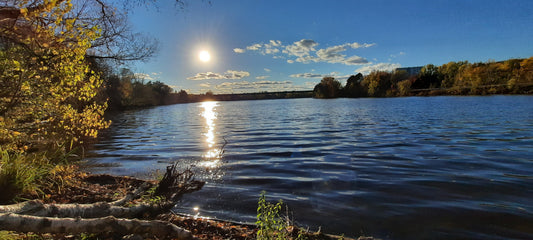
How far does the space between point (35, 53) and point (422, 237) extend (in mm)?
9345

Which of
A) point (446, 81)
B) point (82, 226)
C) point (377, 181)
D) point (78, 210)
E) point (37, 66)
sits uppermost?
point (446, 81)

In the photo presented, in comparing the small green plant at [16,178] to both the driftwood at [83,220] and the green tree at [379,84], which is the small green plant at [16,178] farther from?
the green tree at [379,84]

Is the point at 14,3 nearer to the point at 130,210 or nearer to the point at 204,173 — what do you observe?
the point at 130,210

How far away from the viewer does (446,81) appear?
122062mm

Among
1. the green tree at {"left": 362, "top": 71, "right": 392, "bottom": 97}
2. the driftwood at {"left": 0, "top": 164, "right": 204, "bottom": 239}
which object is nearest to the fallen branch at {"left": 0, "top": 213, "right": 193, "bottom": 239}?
the driftwood at {"left": 0, "top": 164, "right": 204, "bottom": 239}

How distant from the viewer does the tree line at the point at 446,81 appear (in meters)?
88.6

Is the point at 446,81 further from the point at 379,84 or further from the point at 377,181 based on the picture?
the point at 377,181

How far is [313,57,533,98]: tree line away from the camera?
88.6 metres

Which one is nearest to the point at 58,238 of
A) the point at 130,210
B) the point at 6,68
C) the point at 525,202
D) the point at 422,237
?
the point at 130,210

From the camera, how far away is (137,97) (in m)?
93.7

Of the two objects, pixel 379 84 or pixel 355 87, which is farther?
pixel 355 87

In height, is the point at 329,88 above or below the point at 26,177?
above

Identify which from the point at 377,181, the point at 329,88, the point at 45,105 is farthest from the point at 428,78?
the point at 45,105

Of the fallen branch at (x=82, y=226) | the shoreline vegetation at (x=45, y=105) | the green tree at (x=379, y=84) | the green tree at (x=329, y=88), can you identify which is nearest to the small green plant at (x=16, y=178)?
the shoreline vegetation at (x=45, y=105)
